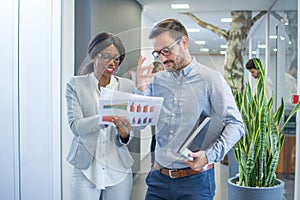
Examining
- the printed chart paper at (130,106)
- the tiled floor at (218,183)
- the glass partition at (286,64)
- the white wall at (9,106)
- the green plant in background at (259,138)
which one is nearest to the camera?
the printed chart paper at (130,106)

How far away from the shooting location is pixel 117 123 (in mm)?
1468

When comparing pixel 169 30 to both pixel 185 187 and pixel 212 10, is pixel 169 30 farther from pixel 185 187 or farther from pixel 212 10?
pixel 212 10

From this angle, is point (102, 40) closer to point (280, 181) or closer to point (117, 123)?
point (117, 123)

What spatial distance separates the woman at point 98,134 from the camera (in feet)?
4.87

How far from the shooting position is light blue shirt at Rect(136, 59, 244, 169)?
145 centimetres

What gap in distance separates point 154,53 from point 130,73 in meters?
0.13

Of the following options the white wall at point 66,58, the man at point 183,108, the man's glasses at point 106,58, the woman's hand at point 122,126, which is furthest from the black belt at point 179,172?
the white wall at point 66,58

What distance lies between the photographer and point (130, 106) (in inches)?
56.2

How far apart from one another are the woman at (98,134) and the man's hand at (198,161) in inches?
11.3

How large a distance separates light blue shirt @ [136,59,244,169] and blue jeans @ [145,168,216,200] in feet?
0.23

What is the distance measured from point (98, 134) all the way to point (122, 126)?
0.47 feet

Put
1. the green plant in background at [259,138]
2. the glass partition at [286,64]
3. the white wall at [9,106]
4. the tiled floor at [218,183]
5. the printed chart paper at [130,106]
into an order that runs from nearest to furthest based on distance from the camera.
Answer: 1. the printed chart paper at [130,106]
2. the tiled floor at [218,183]
3. the white wall at [9,106]
4. the green plant in background at [259,138]
5. the glass partition at [286,64]

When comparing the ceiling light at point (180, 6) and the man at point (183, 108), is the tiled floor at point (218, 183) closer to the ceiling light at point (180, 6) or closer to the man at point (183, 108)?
the man at point (183, 108)

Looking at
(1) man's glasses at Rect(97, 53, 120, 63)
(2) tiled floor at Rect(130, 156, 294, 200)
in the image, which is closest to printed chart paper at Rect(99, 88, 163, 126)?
(1) man's glasses at Rect(97, 53, 120, 63)
